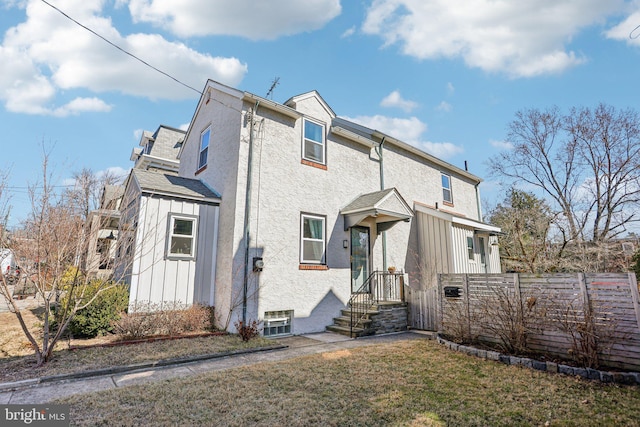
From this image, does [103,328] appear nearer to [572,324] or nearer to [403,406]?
[403,406]

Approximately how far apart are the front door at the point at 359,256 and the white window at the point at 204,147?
6179 millimetres

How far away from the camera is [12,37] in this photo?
716 centimetres

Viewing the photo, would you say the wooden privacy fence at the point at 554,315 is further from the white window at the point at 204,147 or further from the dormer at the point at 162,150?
the dormer at the point at 162,150

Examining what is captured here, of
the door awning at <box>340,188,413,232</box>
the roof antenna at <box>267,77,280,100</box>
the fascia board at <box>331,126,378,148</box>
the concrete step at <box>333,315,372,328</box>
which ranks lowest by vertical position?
the concrete step at <box>333,315,372,328</box>

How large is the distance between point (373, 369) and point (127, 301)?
631 centimetres

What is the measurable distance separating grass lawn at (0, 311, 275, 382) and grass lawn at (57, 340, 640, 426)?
1490 mm

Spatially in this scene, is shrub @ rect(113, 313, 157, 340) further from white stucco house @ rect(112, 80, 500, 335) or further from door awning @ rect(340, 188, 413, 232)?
door awning @ rect(340, 188, 413, 232)

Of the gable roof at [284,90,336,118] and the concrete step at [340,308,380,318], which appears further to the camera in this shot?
the gable roof at [284,90,336,118]

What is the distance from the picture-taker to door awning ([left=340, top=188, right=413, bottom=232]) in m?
10.2

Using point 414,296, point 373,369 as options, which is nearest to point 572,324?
point 373,369

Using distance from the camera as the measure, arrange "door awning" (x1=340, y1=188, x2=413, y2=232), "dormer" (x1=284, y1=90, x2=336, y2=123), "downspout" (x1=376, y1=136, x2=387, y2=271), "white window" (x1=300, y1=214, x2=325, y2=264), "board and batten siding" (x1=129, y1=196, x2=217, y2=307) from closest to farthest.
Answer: "board and batten siding" (x1=129, y1=196, x2=217, y2=307), "white window" (x1=300, y1=214, x2=325, y2=264), "door awning" (x1=340, y1=188, x2=413, y2=232), "dormer" (x1=284, y1=90, x2=336, y2=123), "downspout" (x1=376, y1=136, x2=387, y2=271)

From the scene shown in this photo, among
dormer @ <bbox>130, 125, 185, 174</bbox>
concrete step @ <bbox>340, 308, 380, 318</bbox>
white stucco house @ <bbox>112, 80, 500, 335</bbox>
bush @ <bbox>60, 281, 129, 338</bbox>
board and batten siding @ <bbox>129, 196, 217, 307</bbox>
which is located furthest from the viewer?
dormer @ <bbox>130, 125, 185, 174</bbox>

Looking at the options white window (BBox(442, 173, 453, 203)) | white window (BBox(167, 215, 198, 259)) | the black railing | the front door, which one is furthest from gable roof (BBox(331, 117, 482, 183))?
white window (BBox(167, 215, 198, 259))

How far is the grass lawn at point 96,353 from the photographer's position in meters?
5.38
